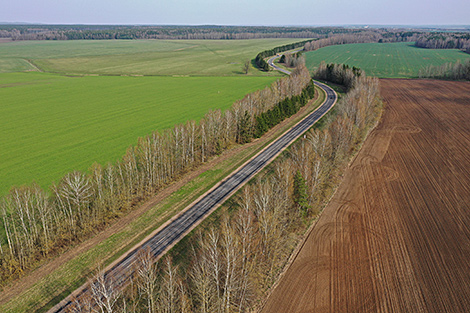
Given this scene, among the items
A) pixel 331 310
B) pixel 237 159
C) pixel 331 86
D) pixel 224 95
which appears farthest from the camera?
pixel 331 86

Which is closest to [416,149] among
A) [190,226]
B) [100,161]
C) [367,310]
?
[367,310]

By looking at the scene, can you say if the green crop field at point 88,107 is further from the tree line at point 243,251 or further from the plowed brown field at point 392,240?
the plowed brown field at point 392,240

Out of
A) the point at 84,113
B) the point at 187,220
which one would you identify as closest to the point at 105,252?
the point at 187,220

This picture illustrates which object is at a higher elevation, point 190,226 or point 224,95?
point 224,95

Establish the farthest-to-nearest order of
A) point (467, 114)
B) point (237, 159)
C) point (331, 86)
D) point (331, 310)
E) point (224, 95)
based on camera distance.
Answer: point (331, 86) → point (224, 95) → point (467, 114) → point (237, 159) → point (331, 310)

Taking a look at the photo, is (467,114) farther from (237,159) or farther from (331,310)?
(331,310)

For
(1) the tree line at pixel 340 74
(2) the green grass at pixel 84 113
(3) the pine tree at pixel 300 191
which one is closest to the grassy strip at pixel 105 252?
(3) the pine tree at pixel 300 191

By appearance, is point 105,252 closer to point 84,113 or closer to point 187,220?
point 187,220
